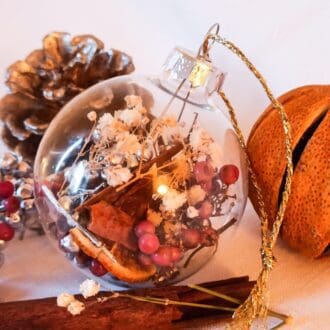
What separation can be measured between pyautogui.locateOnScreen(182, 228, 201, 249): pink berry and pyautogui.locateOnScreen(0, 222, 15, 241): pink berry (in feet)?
0.58

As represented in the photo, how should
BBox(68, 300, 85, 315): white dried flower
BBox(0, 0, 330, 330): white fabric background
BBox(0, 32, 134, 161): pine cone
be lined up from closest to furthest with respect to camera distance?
BBox(68, 300, 85, 315): white dried flower
BBox(0, 32, 134, 161): pine cone
BBox(0, 0, 330, 330): white fabric background

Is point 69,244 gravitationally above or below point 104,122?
below

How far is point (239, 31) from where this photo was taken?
0.96 m

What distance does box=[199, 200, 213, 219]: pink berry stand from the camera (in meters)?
0.55

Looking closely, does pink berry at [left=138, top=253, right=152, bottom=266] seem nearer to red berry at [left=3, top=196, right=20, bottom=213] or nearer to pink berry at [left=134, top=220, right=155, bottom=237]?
pink berry at [left=134, top=220, right=155, bottom=237]

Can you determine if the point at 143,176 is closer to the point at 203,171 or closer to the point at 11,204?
the point at 203,171

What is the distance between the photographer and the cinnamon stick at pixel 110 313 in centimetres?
53

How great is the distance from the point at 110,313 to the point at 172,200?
11cm

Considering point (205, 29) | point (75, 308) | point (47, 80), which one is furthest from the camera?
point (205, 29)

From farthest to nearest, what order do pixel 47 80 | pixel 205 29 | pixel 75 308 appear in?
pixel 205 29 < pixel 47 80 < pixel 75 308

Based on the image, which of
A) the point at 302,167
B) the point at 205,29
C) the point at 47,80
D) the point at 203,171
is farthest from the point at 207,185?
the point at 205,29

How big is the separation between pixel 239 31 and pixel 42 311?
58cm

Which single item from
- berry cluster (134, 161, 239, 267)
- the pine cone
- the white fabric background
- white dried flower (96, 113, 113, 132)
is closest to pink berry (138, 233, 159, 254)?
berry cluster (134, 161, 239, 267)

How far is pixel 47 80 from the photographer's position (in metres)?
0.70
